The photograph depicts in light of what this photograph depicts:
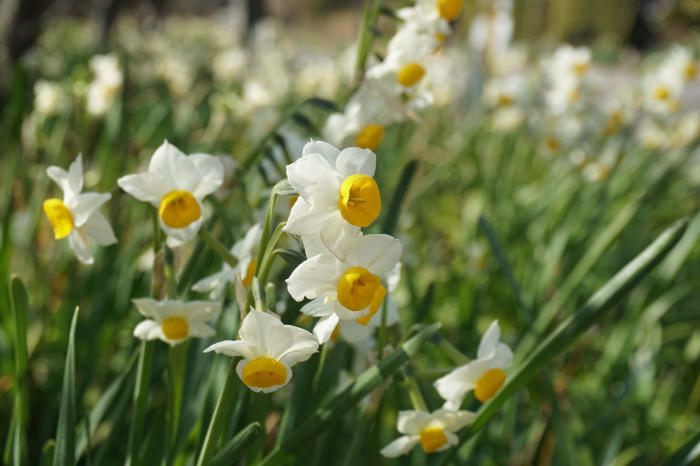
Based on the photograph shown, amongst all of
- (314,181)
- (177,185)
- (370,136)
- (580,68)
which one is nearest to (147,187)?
(177,185)

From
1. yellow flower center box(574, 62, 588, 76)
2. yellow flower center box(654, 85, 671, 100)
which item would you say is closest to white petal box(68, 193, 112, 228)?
yellow flower center box(574, 62, 588, 76)

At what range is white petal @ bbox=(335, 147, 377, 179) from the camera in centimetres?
57

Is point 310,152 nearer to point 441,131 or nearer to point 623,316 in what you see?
point 623,316

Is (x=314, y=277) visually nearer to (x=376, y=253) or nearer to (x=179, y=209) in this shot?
(x=376, y=253)

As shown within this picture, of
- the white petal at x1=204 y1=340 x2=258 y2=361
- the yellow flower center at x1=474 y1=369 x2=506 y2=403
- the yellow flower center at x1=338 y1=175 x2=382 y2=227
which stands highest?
the yellow flower center at x1=338 y1=175 x2=382 y2=227

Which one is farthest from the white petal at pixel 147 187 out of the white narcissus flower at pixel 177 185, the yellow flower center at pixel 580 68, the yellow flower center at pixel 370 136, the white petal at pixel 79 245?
the yellow flower center at pixel 580 68

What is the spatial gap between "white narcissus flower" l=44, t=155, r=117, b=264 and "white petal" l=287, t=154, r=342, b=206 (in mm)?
271

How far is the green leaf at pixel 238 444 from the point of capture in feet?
2.00

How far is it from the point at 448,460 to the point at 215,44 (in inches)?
362

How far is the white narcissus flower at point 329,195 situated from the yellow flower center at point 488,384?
0.29 meters

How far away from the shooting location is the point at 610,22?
14.7 metres

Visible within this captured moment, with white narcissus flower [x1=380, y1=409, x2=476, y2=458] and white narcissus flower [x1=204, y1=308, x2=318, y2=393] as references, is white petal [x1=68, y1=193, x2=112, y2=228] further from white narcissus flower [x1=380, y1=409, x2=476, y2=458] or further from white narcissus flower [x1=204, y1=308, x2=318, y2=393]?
white narcissus flower [x1=380, y1=409, x2=476, y2=458]

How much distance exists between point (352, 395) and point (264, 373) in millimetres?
119

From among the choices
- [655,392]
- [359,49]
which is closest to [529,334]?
[359,49]
